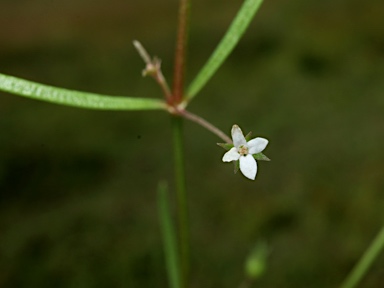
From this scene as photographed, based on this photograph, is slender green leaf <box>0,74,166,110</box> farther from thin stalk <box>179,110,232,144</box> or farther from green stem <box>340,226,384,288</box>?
green stem <box>340,226,384,288</box>

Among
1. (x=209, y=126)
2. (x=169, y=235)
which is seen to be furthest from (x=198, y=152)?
(x=209, y=126)

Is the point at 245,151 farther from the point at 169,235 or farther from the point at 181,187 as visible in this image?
the point at 169,235

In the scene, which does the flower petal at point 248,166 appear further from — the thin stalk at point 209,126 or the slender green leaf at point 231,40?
the slender green leaf at point 231,40

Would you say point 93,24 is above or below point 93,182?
above

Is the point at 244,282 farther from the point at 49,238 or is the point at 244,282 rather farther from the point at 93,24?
the point at 93,24

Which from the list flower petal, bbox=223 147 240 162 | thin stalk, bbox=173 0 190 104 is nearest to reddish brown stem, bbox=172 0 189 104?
thin stalk, bbox=173 0 190 104

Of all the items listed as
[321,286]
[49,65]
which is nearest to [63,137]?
[49,65]

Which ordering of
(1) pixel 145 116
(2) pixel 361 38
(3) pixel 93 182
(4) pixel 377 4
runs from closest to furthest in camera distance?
(3) pixel 93 182 < (1) pixel 145 116 < (2) pixel 361 38 < (4) pixel 377 4
